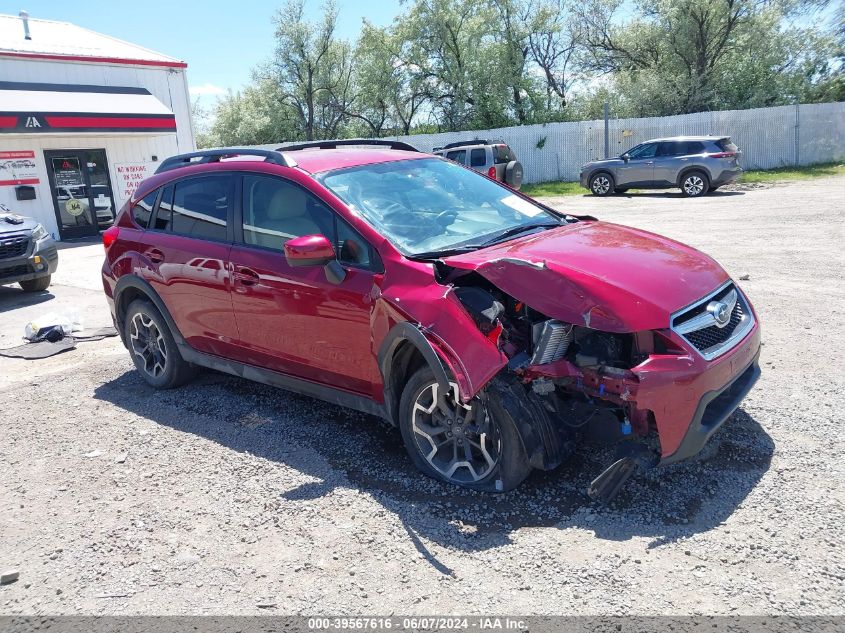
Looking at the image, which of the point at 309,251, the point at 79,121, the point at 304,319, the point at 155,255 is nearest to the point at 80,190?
the point at 79,121

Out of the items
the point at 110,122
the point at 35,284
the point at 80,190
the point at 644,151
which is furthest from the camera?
the point at 644,151

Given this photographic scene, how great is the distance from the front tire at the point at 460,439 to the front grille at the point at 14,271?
832cm

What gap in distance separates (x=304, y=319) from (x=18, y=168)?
1640cm

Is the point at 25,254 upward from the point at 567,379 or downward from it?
upward

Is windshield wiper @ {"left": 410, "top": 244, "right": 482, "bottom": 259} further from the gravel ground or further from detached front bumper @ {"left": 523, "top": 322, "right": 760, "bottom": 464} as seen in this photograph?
the gravel ground

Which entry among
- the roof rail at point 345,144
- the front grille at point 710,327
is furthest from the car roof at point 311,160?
the front grille at point 710,327

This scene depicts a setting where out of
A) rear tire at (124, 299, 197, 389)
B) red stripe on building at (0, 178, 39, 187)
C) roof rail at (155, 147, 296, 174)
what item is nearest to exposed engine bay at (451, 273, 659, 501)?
roof rail at (155, 147, 296, 174)

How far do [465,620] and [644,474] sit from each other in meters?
1.47

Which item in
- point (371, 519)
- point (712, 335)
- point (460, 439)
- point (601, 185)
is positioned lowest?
point (371, 519)

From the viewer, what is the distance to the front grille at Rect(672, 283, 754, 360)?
131 inches

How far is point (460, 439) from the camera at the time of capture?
371 cm

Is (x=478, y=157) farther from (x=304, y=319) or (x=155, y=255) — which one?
(x=304, y=319)

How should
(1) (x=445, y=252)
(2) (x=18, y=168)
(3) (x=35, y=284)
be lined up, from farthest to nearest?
1. (2) (x=18, y=168)
2. (3) (x=35, y=284)
3. (1) (x=445, y=252)

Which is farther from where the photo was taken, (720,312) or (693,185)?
(693,185)
